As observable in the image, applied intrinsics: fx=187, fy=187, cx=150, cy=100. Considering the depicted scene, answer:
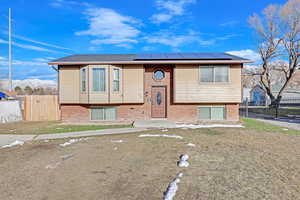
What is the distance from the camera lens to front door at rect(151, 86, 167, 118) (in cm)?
1280

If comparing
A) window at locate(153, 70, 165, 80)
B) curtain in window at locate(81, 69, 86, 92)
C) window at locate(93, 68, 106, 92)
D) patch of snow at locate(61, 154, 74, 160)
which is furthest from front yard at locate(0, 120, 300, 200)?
window at locate(153, 70, 165, 80)

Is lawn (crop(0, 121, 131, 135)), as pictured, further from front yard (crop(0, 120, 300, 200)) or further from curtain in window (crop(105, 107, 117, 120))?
front yard (crop(0, 120, 300, 200))

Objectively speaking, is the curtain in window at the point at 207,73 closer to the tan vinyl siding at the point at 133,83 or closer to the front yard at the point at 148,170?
the tan vinyl siding at the point at 133,83

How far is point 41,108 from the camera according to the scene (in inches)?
593

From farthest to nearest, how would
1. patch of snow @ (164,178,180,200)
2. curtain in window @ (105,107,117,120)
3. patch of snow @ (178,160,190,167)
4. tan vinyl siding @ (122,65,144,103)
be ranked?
curtain in window @ (105,107,117,120), tan vinyl siding @ (122,65,144,103), patch of snow @ (178,160,190,167), patch of snow @ (164,178,180,200)

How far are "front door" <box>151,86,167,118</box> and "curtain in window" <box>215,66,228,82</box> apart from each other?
355 centimetres

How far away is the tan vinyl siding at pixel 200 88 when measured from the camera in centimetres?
1223

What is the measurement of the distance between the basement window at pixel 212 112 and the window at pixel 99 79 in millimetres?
6622

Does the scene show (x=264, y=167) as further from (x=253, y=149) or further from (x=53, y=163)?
(x=53, y=163)

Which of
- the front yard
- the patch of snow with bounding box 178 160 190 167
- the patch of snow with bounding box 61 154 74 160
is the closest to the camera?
the front yard

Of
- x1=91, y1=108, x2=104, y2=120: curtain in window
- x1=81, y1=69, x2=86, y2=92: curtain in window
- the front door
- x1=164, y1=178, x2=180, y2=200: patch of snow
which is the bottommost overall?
x1=164, y1=178, x2=180, y2=200: patch of snow

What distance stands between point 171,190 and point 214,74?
10.1 meters

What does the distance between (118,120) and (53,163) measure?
7544 mm

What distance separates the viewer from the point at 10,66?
19.1 meters
